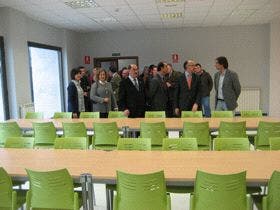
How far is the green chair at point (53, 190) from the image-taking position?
2.54 m

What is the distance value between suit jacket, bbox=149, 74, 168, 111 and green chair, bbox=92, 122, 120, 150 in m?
1.85

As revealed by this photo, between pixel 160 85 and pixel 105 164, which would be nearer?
pixel 105 164

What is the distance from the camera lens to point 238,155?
3.11m

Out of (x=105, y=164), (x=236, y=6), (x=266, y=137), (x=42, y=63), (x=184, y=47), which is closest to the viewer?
(x=105, y=164)

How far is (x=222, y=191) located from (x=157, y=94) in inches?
162

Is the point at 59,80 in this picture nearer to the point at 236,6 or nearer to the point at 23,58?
the point at 23,58

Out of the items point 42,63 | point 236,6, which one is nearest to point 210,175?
point 236,6

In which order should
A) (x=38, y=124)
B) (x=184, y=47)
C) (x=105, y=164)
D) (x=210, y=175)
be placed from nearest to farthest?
(x=210, y=175), (x=105, y=164), (x=38, y=124), (x=184, y=47)

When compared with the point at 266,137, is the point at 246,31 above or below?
above

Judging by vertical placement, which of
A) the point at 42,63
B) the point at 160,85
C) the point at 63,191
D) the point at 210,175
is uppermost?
the point at 42,63

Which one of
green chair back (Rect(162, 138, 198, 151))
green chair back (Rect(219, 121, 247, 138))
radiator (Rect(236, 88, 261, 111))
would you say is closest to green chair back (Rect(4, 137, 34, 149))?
green chair back (Rect(162, 138, 198, 151))

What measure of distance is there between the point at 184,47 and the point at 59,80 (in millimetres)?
4259

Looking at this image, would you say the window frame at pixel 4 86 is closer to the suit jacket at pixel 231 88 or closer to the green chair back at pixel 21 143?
the green chair back at pixel 21 143

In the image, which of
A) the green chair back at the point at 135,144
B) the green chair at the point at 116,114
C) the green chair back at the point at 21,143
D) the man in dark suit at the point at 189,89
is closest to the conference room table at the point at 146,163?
the green chair back at the point at 135,144
